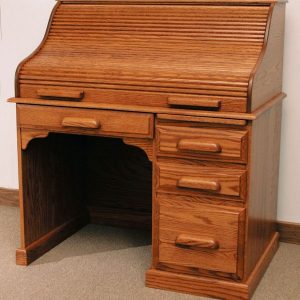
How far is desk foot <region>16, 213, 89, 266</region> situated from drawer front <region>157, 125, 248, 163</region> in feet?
2.59

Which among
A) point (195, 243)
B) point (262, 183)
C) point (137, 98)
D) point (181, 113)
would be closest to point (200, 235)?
point (195, 243)

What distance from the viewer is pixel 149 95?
96.8 inches

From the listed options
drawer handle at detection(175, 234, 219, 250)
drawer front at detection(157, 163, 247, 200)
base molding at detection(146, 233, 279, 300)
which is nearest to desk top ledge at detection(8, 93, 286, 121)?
drawer front at detection(157, 163, 247, 200)

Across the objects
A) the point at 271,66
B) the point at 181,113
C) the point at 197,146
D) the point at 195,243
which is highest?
the point at 271,66

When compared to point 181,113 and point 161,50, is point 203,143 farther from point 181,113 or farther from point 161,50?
point 161,50

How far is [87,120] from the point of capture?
2.54m

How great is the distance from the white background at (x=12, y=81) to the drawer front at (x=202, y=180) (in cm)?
71

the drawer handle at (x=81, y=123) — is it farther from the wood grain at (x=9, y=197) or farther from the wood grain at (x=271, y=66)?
the wood grain at (x=9, y=197)

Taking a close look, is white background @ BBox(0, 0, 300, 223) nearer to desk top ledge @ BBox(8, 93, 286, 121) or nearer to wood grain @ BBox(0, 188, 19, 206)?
wood grain @ BBox(0, 188, 19, 206)

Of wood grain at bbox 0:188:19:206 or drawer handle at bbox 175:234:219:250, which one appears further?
wood grain at bbox 0:188:19:206

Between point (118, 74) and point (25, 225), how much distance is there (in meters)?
0.80

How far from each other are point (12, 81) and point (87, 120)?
1059 millimetres

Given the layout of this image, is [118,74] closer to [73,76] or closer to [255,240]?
[73,76]

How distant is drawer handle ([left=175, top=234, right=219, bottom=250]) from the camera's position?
2455 millimetres
